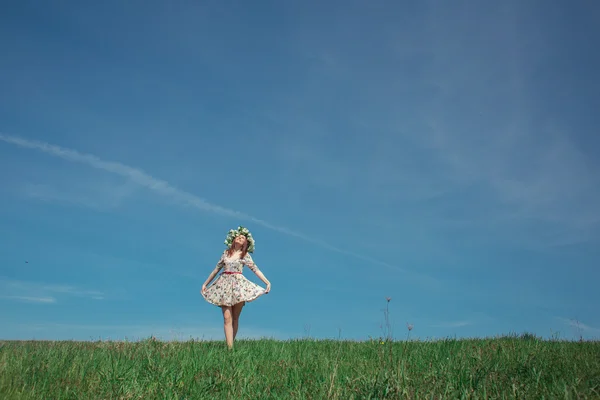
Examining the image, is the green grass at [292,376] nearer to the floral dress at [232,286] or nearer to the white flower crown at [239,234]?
the floral dress at [232,286]

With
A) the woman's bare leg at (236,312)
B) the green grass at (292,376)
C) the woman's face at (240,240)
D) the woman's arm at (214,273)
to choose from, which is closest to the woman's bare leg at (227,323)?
the woman's bare leg at (236,312)

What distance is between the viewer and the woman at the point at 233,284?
12.0 m

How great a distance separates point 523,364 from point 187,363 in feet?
17.6

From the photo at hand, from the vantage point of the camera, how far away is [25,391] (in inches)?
264

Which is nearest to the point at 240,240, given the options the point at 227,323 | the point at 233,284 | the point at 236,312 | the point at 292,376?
the point at 233,284

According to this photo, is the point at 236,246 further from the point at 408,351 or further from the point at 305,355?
the point at 408,351

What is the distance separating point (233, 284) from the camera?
12.1 m

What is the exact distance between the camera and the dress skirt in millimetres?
11984

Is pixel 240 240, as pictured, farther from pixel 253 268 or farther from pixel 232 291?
pixel 232 291

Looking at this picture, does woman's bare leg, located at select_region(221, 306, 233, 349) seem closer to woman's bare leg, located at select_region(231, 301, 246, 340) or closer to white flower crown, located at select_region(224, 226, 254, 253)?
woman's bare leg, located at select_region(231, 301, 246, 340)

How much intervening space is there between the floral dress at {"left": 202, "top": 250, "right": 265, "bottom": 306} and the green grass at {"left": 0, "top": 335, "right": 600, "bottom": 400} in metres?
2.35

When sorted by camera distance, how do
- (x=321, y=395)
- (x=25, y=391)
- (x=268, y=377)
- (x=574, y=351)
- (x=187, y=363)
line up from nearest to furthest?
(x=321, y=395) → (x=25, y=391) → (x=268, y=377) → (x=187, y=363) → (x=574, y=351)

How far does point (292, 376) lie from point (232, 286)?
4.79 meters

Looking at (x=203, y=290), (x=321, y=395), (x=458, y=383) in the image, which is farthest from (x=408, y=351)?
(x=203, y=290)
